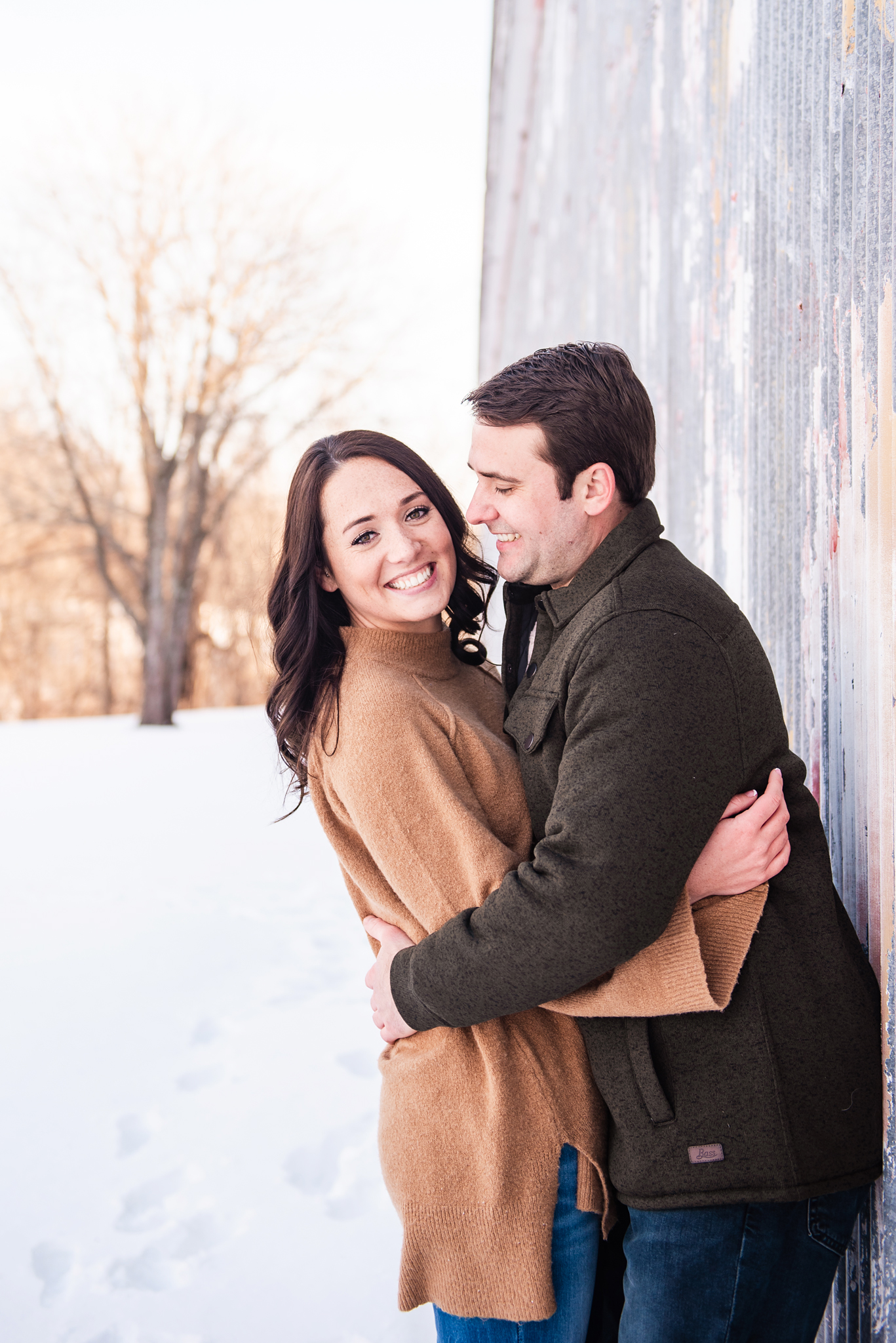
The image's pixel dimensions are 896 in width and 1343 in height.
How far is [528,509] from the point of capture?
4.91 ft

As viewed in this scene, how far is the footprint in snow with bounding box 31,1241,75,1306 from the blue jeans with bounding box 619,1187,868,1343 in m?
1.80

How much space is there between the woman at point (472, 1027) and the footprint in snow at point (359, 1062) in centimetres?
218

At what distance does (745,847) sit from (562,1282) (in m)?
0.68

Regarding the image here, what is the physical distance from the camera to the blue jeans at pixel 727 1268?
1260 millimetres

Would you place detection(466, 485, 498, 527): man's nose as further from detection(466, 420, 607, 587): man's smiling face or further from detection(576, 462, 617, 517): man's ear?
detection(576, 462, 617, 517): man's ear

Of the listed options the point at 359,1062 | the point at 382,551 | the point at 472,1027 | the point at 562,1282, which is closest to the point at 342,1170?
the point at 359,1062

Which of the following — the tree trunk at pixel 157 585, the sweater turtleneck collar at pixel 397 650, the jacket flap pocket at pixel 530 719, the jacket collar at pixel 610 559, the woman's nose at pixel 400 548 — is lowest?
the jacket flap pocket at pixel 530 719

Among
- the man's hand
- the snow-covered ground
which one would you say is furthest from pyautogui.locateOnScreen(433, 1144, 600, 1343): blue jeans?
the snow-covered ground

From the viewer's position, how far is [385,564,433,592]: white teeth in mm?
1730

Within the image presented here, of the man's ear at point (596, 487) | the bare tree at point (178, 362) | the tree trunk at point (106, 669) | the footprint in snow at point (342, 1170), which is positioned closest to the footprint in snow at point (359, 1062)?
the footprint in snow at point (342, 1170)

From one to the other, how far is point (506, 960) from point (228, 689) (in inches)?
947

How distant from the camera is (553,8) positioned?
16.7ft

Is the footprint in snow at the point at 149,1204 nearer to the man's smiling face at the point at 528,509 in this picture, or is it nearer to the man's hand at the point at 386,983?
the man's hand at the point at 386,983

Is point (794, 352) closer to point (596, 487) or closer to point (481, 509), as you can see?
point (596, 487)
